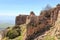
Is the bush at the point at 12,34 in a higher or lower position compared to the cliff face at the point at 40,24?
lower

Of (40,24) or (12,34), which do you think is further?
(12,34)

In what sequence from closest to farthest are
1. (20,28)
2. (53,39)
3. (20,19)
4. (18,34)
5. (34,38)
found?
(53,39)
(34,38)
(18,34)
(20,28)
(20,19)

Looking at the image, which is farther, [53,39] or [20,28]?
[20,28]

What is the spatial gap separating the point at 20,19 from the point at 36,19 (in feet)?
81.9

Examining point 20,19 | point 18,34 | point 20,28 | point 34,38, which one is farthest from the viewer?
point 20,19

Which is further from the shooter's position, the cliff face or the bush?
the bush

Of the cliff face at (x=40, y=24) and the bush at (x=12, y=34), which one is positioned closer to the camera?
the cliff face at (x=40, y=24)

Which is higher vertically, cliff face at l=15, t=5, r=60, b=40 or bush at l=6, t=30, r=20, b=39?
cliff face at l=15, t=5, r=60, b=40

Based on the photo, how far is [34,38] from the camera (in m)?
43.8

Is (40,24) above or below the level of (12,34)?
above

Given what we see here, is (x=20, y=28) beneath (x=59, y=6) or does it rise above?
beneath

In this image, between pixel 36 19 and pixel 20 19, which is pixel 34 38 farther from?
pixel 20 19

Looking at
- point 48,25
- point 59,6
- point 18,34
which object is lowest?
point 18,34

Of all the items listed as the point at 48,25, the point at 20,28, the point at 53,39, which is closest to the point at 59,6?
the point at 48,25
